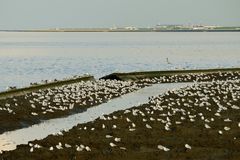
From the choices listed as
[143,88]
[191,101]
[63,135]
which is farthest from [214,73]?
[63,135]

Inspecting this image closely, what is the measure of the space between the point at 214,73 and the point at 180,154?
43.8 meters

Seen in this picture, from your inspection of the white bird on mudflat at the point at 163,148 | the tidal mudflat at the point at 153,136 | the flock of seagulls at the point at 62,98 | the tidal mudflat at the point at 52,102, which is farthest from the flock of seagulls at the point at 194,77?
the white bird on mudflat at the point at 163,148

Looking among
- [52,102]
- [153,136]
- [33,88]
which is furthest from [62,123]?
[33,88]

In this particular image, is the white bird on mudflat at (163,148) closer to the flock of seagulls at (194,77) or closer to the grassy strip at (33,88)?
the grassy strip at (33,88)

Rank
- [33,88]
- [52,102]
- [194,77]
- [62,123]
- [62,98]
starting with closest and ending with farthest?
[62,123] < [52,102] < [62,98] < [33,88] < [194,77]

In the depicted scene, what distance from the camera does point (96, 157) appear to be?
2105 cm

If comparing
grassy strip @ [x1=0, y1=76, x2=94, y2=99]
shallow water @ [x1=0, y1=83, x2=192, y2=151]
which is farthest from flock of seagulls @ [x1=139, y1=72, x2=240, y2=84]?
shallow water @ [x1=0, y1=83, x2=192, y2=151]

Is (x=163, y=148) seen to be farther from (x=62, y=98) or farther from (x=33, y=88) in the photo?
(x=33, y=88)

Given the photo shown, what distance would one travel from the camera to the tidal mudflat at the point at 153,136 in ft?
70.6

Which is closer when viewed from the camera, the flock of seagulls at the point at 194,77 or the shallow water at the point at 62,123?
the shallow water at the point at 62,123

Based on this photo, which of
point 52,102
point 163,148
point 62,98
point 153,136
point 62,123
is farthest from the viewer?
point 62,98

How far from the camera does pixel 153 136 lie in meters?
24.9

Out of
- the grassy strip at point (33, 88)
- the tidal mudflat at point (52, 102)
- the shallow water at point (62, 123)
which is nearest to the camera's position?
the shallow water at point (62, 123)

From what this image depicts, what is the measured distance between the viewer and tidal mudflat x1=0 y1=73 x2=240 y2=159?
2152 centimetres
